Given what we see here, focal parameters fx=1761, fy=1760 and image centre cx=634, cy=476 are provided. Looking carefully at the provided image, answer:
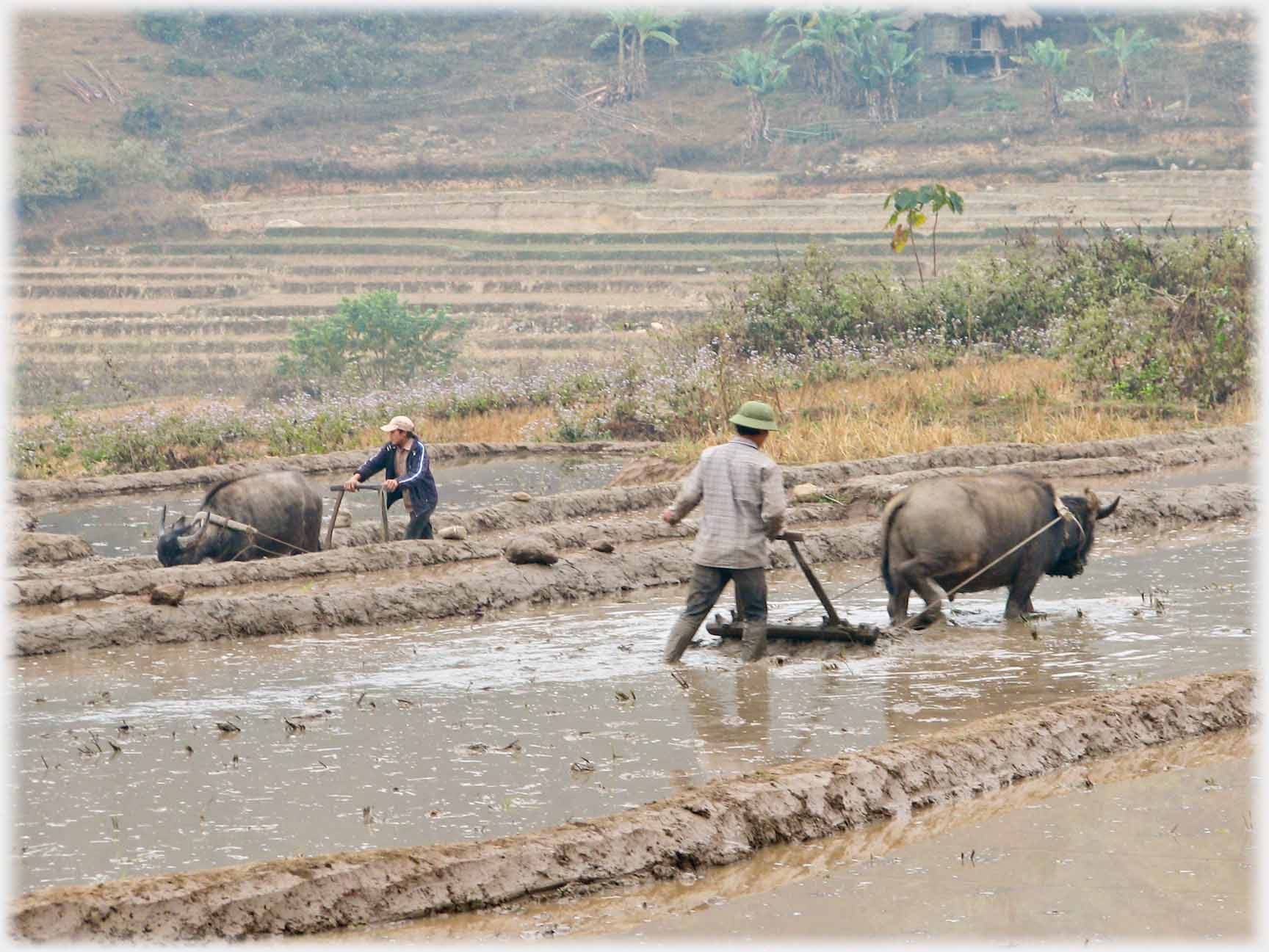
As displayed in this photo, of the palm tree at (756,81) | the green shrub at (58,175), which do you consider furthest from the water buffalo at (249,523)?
the palm tree at (756,81)

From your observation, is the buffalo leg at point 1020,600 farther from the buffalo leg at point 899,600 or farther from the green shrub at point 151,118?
the green shrub at point 151,118

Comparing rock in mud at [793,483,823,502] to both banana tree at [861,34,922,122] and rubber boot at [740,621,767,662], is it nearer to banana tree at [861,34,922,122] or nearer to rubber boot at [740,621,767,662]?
rubber boot at [740,621,767,662]

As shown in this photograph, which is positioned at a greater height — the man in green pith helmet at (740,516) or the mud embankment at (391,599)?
the man in green pith helmet at (740,516)

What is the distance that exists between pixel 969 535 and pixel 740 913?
4.83 m

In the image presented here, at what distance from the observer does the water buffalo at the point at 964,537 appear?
9906 mm

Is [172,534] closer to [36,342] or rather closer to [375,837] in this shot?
[375,837]

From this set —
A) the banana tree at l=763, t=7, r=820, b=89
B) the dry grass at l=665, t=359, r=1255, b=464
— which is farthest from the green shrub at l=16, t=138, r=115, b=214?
the dry grass at l=665, t=359, r=1255, b=464

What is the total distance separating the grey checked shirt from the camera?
914 centimetres

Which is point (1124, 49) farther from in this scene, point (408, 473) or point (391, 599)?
point (391, 599)

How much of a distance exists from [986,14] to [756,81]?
1009 centimetres

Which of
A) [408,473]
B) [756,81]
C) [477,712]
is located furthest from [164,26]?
[477,712]

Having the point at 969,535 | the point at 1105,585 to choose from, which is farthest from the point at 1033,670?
the point at 1105,585

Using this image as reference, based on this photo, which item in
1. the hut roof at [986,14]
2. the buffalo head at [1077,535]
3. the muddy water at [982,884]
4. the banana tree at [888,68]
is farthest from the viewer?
the hut roof at [986,14]

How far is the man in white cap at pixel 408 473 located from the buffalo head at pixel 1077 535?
14.8 feet
